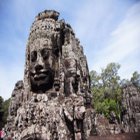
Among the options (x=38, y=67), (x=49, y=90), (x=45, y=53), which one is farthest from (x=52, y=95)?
(x=45, y=53)

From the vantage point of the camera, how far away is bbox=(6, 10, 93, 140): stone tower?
684 cm

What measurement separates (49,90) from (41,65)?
0.78 meters

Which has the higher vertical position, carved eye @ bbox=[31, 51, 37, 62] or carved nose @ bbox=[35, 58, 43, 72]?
carved eye @ bbox=[31, 51, 37, 62]

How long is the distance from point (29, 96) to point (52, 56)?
4.59 ft

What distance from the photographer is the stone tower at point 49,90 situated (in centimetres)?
684

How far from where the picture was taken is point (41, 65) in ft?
24.8

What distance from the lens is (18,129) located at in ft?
23.8

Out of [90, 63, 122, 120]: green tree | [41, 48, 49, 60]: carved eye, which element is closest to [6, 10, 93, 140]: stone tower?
[41, 48, 49, 60]: carved eye

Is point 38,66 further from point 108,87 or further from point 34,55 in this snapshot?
point 108,87

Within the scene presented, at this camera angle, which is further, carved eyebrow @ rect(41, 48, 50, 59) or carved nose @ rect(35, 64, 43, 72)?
carved eyebrow @ rect(41, 48, 50, 59)

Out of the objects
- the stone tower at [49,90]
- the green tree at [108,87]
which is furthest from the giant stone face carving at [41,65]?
the green tree at [108,87]

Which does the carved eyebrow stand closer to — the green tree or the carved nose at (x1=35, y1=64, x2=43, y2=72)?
the carved nose at (x1=35, y1=64, x2=43, y2=72)

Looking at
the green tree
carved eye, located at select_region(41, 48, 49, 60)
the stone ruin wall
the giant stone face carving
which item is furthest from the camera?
the green tree

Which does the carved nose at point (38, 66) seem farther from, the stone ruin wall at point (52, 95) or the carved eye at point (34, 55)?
the carved eye at point (34, 55)
